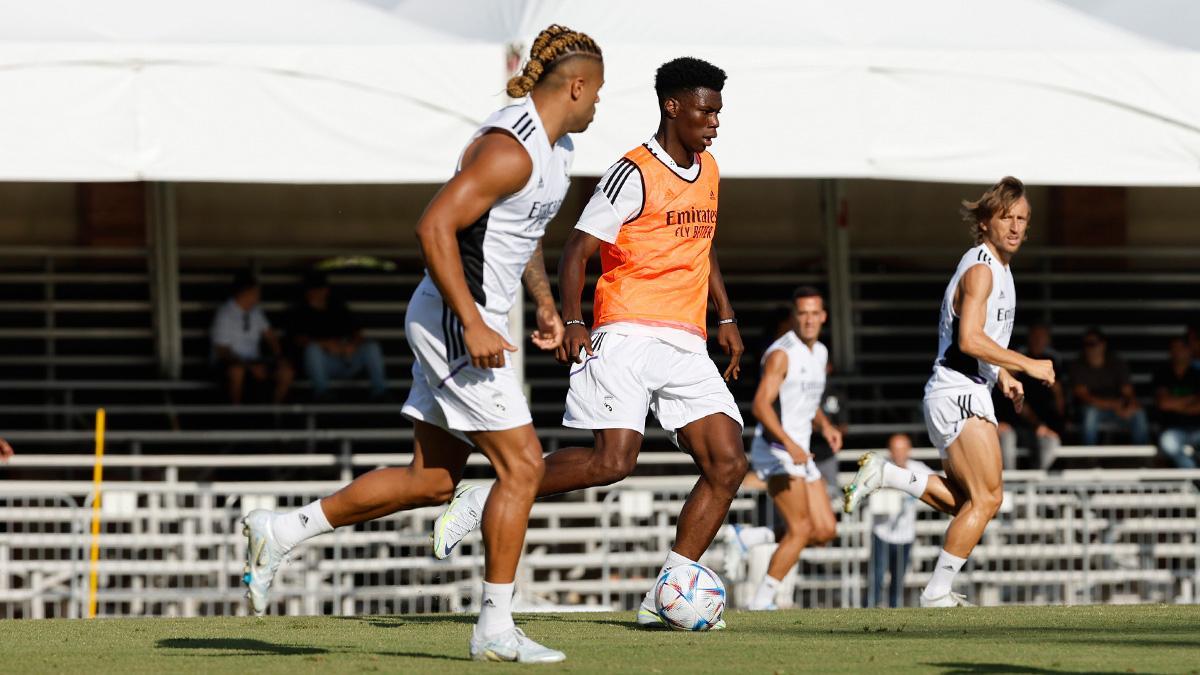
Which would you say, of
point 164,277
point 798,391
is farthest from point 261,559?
point 164,277

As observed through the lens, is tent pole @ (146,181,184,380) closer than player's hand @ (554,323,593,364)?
No

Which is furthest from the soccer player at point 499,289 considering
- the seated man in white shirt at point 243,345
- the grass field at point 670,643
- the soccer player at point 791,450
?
the seated man in white shirt at point 243,345

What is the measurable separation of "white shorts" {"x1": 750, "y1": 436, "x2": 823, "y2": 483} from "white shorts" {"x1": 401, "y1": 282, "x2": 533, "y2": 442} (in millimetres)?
5606

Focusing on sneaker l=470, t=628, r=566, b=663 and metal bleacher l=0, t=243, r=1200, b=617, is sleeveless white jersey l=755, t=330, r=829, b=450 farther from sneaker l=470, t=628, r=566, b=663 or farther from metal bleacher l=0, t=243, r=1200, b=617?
sneaker l=470, t=628, r=566, b=663

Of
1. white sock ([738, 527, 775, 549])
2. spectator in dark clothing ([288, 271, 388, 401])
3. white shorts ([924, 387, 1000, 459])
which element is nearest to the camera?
white shorts ([924, 387, 1000, 459])

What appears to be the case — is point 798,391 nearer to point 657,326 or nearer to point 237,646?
point 657,326

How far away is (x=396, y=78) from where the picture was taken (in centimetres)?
950

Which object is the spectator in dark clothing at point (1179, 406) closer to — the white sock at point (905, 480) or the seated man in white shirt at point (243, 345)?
the white sock at point (905, 480)

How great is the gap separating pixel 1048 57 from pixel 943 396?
2570 millimetres

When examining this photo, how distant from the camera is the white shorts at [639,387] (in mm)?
6848

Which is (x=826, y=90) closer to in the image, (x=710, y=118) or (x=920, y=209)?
(x=710, y=118)

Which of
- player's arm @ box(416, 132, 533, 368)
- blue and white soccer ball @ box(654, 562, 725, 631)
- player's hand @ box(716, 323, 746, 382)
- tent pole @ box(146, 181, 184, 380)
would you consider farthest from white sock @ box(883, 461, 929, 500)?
tent pole @ box(146, 181, 184, 380)

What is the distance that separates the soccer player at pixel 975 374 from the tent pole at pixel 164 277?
888 centimetres

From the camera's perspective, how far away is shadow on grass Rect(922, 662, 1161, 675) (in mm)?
5176
